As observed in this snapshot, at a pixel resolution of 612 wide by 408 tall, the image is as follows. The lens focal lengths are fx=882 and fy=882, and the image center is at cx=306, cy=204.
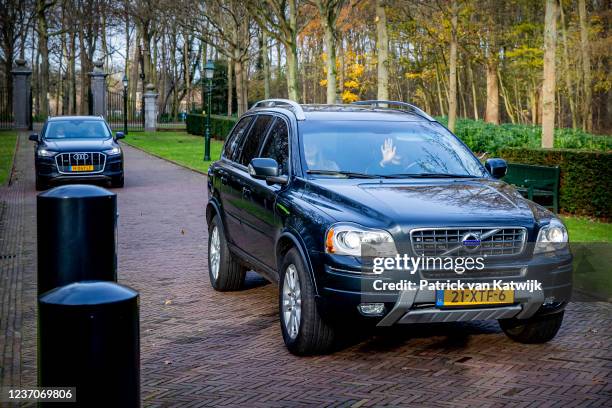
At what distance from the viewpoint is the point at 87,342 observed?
330 centimetres

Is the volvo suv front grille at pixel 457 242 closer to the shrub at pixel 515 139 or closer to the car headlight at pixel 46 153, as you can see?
the car headlight at pixel 46 153

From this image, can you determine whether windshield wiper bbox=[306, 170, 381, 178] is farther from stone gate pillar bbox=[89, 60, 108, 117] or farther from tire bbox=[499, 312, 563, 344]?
stone gate pillar bbox=[89, 60, 108, 117]

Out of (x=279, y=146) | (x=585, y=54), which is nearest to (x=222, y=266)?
(x=279, y=146)

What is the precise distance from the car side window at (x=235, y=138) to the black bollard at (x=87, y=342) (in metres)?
5.47

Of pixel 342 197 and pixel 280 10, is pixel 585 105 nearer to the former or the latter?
pixel 280 10

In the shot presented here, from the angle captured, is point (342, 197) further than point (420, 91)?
No

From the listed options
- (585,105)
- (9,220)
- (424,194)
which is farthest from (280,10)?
(424,194)

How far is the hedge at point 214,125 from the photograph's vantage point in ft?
140

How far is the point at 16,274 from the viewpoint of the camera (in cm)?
970

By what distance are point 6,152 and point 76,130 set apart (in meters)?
12.4

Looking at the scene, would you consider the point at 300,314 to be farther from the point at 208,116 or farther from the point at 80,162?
the point at 208,116

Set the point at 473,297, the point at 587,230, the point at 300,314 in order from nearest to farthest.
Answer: the point at 473,297 → the point at 300,314 → the point at 587,230

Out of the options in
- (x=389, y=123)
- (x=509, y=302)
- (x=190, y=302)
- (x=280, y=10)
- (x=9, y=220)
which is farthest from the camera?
(x=280, y=10)

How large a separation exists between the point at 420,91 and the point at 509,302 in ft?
200
